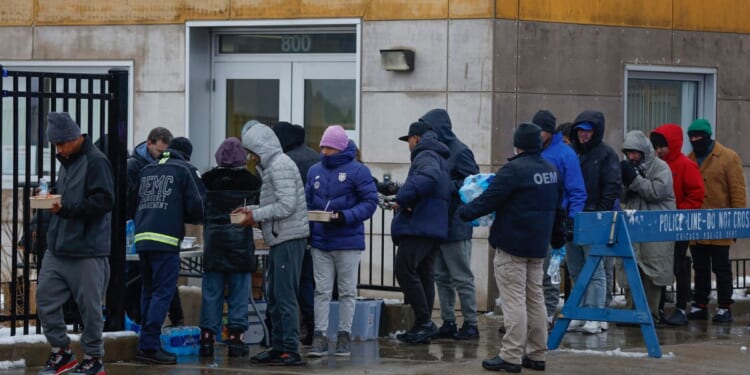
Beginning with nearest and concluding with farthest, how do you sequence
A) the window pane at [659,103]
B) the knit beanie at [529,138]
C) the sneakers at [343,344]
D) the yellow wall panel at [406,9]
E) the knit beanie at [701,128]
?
1. the knit beanie at [529,138]
2. the sneakers at [343,344]
3. the knit beanie at [701,128]
4. the yellow wall panel at [406,9]
5. the window pane at [659,103]

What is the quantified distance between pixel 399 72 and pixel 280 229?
184 inches

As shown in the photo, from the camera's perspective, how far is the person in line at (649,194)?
41.2ft

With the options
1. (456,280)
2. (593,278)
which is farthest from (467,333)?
(593,278)

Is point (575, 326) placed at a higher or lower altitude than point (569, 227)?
lower

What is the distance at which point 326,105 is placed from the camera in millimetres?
15477

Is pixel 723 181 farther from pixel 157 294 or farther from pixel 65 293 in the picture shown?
pixel 65 293

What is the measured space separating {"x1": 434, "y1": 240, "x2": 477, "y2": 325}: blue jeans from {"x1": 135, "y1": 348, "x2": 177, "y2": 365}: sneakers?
275 cm

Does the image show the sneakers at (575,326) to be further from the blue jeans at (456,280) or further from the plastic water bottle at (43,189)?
the plastic water bottle at (43,189)

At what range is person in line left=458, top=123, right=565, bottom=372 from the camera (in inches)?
384

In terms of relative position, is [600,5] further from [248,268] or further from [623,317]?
[248,268]

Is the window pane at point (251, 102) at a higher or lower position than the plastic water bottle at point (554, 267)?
higher

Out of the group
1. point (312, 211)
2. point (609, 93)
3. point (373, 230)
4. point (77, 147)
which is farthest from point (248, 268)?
point (609, 93)

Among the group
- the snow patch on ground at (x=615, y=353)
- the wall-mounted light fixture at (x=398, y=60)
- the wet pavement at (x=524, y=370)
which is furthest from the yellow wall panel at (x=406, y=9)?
the snow patch on ground at (x=615, y=353)

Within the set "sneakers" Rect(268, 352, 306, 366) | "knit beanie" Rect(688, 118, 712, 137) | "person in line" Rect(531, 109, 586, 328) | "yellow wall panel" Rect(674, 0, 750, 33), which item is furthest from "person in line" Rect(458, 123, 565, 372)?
"yellow wall panel" Rect(674, 0, 750, 33)
